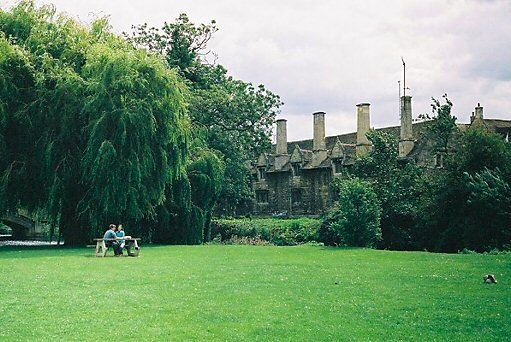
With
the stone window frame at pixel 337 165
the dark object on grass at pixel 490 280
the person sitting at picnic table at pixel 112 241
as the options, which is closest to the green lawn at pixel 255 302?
the dark object on grass at pixel 490 280

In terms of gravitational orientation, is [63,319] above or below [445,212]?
below

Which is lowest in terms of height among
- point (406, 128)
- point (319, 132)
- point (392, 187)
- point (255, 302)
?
point (255, 302)

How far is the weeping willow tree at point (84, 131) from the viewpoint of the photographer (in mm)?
34719

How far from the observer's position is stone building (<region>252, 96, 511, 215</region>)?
59.6m

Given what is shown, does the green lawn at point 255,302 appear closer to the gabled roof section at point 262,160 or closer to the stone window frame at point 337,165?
the stone window frame at point 337,165

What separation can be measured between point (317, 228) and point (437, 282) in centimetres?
2662

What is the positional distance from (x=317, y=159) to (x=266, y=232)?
2029cm

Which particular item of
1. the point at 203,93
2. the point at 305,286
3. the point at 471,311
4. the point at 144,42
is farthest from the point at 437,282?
the point at 144,42

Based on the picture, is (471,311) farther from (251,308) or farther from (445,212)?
(445,212)

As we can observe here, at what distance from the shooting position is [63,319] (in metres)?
12.9

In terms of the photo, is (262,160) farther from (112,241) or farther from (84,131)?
(112,241)

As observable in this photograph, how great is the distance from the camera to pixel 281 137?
73062 millimetres

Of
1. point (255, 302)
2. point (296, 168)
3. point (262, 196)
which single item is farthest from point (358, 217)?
point (262, 196)

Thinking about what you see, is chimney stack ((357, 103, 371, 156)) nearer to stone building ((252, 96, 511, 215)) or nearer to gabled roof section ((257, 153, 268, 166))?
stone building ((252, 96, 511, 215))
